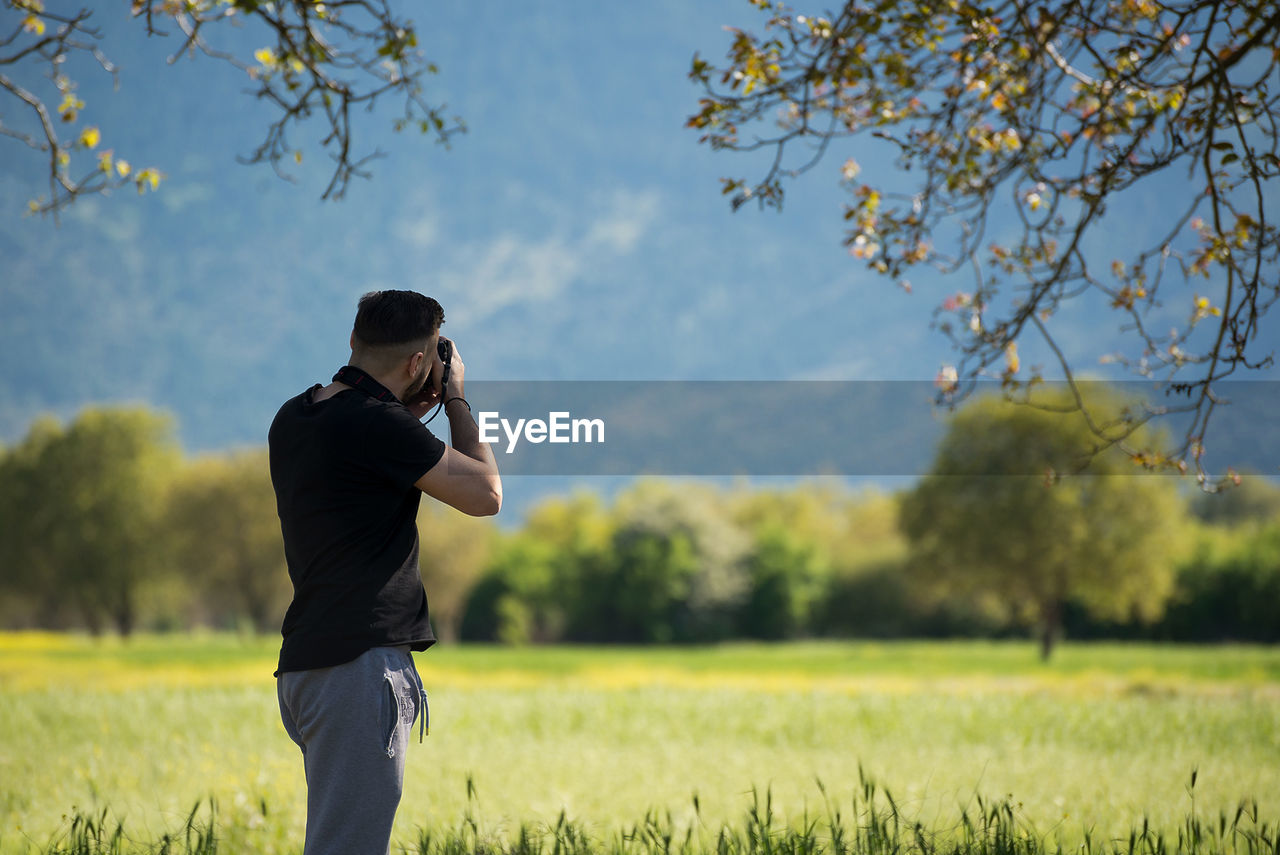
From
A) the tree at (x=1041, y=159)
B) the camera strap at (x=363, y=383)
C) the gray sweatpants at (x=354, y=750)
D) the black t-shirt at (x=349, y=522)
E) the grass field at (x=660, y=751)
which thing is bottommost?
the grass field at (x=660, y=751)

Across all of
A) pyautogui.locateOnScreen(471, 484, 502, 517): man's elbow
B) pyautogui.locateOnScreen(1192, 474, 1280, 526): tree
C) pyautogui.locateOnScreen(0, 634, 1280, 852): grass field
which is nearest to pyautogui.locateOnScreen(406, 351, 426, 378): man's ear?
pyautogui.locateOnScreen(471, 484, 502, 517): man's elbow

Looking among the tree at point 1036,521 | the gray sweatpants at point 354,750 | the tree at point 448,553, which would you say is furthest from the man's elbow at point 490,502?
the tree at point 448,553

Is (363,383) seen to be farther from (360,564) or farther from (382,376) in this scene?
(360,564)

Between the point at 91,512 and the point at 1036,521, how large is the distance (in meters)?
32.7

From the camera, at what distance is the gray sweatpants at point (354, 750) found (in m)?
3.01

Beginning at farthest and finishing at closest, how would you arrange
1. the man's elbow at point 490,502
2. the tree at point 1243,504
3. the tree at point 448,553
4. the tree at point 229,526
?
the tree at point 1243,504 → the tree at point 448,553 → the tree at point 229,526 → the man's elbow at point 490,502

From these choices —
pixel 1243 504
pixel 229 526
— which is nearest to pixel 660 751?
pixel 229 526

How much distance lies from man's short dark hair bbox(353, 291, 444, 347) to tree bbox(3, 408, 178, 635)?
36266 mm

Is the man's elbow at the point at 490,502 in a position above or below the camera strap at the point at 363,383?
below

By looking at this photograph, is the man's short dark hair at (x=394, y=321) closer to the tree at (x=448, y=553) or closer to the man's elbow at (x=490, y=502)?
the man's elbow at (x=490, y=502)

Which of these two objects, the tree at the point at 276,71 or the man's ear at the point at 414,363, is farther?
the tree at the point at 276,71

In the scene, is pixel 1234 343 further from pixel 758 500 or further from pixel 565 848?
pixel 758 500

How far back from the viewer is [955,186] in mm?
6469

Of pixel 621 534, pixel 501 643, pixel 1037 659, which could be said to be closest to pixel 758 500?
pixel 621 534
